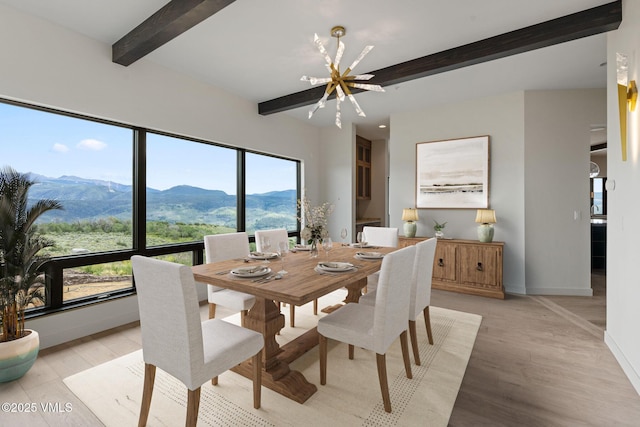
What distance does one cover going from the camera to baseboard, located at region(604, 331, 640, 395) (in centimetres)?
201

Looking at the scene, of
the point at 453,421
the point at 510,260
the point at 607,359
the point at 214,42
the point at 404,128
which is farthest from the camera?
the point at 404,128

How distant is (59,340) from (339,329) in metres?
2.60

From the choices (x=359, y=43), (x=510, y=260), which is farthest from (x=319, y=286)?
(x=510, y=260)

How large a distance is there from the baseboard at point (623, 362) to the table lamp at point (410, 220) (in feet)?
7.92

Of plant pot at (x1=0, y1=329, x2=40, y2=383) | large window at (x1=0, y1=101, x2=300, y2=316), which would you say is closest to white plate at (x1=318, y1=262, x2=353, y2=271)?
plant pot at (x1=0, y1=329, x2=40, y2=383)

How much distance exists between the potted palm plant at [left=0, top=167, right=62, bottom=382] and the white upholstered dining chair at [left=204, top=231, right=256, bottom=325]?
48.1 inches

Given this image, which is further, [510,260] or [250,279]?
[510,260]

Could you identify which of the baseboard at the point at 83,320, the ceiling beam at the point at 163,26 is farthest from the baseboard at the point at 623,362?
the baseboard at the point at 83,320

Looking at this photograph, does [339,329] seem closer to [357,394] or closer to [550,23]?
[357,394]

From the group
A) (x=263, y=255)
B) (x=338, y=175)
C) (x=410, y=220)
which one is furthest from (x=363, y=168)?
(x=263, y=255)

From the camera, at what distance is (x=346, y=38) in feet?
8.91

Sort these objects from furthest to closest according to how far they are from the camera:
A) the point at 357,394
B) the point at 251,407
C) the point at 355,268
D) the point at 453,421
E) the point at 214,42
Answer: the point at 214,42 → the point at 355,268 → the point at 357,394 → the point at 251,407 → the point at 453,421

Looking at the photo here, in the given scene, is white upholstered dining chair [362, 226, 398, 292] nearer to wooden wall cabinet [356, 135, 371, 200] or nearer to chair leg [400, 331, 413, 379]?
chair leg [400, 331, 413, 379]

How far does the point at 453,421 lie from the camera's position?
5.61 feet
